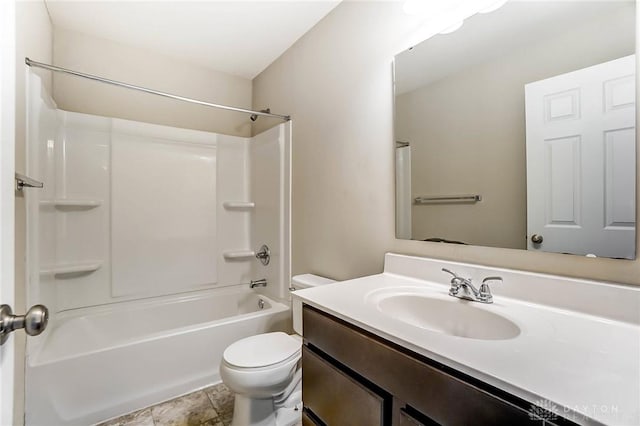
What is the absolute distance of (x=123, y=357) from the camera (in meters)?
1.62

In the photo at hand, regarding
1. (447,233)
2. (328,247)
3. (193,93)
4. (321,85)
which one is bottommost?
(328,247)

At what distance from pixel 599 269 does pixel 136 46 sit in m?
3.15

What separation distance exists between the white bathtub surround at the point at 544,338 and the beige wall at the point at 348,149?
0.11 meters

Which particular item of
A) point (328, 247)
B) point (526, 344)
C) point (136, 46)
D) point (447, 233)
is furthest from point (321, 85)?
point (526, 344)

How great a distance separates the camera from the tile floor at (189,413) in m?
1.56

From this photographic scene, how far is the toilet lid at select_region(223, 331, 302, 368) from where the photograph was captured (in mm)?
1377

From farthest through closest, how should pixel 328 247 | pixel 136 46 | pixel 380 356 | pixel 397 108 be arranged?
pixel 136 46, pixel 328 247, pixel 397 108, pixel 380 356

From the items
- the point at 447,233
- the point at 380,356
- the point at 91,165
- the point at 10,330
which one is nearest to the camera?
the point at 10,330

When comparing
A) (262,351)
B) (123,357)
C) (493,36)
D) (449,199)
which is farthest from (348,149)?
(123,357)

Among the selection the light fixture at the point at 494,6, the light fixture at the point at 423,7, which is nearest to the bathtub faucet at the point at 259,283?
the light fixture at the point at 423,7

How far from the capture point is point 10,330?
1.74 ft

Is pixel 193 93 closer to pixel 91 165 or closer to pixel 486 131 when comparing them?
pixel 91 165

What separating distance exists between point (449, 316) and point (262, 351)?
0.95 m

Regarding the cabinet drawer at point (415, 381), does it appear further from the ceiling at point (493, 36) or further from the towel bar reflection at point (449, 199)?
the ceiling at point (493, 36)
